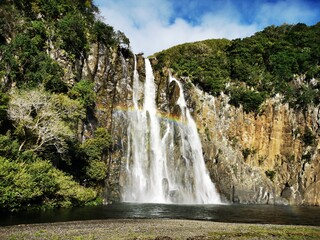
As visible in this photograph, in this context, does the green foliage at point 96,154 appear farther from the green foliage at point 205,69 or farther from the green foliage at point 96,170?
the green foliage at point 205,69

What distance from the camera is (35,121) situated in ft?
97.1

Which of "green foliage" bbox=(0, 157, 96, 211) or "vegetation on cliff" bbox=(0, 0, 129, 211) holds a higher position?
"vegetation on cliff" bbox=(0, 0, 129, 211)

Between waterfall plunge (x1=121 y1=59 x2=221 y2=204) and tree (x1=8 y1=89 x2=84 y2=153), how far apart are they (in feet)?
48.8

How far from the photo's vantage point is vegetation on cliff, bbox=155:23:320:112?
6075cm

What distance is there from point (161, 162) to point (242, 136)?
2024 cm

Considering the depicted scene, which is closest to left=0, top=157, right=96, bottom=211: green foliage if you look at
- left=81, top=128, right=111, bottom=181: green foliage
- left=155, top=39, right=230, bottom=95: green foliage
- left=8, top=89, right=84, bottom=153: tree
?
left=8, top=89, right=84, bottom=153: tree

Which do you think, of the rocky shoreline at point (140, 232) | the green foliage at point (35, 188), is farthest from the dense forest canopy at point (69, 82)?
the rocky shoreline at point (140, 232)

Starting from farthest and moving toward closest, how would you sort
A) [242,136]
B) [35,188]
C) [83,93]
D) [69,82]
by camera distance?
[242,136] < [69,82] < [83,93] < [35,188]

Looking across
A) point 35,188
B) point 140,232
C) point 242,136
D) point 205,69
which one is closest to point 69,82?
point 35,188

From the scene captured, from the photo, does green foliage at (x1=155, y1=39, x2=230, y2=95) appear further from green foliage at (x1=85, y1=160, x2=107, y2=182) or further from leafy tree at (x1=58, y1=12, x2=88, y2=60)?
green foliage at (x1=85, y1=160, x2=107, y2=182)

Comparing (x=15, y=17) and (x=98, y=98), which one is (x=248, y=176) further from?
(x=15, y=17)

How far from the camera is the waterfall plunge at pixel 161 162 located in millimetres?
42562

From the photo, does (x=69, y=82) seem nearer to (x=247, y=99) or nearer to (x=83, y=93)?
(x=83, y=93)

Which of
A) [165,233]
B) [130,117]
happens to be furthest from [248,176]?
[165,233]
